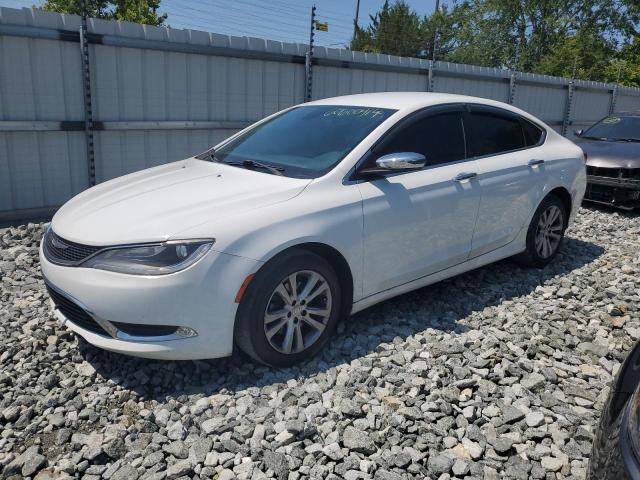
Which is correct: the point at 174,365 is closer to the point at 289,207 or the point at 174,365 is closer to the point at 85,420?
the point at 85,420

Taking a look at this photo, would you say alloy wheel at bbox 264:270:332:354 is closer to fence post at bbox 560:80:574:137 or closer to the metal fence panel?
fence post at bbox 560:80:574:137

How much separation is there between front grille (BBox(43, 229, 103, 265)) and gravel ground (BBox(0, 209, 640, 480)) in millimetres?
650

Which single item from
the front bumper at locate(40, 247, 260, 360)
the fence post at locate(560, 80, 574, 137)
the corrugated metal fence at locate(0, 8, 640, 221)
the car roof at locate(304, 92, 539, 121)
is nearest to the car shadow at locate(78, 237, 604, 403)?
the front bumper at locate(40, 247, 260, 360)

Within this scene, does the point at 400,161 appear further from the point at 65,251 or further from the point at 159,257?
the point at 65,251

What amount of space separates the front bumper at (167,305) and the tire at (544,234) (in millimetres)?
3063

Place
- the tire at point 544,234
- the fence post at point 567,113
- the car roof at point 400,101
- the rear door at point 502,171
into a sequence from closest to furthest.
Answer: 1. the car roof at point 400,101
2. the rear door at point 502,171
3. the tire at point 544,234
4. the fence post at point 567,113

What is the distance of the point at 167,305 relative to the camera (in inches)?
115

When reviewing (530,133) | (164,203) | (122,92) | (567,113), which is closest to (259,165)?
(164,203)

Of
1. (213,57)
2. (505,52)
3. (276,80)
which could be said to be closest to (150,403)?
(213,57)

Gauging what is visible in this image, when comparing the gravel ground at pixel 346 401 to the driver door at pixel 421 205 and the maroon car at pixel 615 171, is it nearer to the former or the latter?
the driver door at pixel 421 205

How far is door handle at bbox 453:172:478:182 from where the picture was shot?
4.21 m

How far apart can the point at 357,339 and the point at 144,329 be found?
1.44m

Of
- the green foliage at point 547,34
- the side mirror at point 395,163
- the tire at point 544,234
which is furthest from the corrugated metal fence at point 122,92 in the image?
the green foliage at point 547,34

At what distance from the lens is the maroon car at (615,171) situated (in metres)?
7.84
